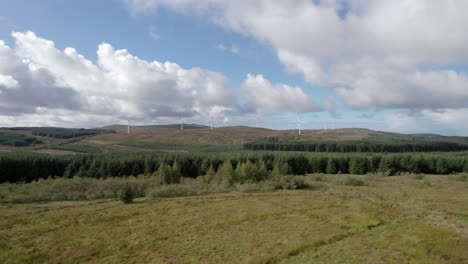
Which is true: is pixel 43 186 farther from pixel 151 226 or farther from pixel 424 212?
pixel 424 212

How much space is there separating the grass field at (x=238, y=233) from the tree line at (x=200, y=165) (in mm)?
35932

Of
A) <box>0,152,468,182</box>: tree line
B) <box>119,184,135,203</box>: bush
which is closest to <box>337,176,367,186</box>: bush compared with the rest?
<box>0,152,468,182</box>: tree line

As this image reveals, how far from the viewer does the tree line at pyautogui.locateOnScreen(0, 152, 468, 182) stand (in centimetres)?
8488

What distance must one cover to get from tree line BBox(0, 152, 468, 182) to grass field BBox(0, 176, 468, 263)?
3593cm

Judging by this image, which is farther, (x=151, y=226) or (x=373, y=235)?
(x=151, y=226)

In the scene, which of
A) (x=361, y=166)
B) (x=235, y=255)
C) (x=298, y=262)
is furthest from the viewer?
(x=361, y=166)

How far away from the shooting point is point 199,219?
33.1 meters

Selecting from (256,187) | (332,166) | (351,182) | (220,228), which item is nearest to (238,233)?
(220,228)

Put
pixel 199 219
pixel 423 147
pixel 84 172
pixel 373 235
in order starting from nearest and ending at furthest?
pixel 373 235
pixel 199 219
pixel 84 172
pixel 423 147

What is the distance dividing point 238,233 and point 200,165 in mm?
77805

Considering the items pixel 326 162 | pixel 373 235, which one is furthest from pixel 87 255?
pixel 326 162

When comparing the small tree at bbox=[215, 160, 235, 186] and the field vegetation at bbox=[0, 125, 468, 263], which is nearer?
the field vegetation at bbox=[0, 125, 468, 263]

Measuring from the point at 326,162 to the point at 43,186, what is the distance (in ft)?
306

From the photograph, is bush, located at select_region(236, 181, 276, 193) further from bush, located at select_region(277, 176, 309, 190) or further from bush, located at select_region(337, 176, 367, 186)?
bush, located at select_region(337, 176, 367, 186)
